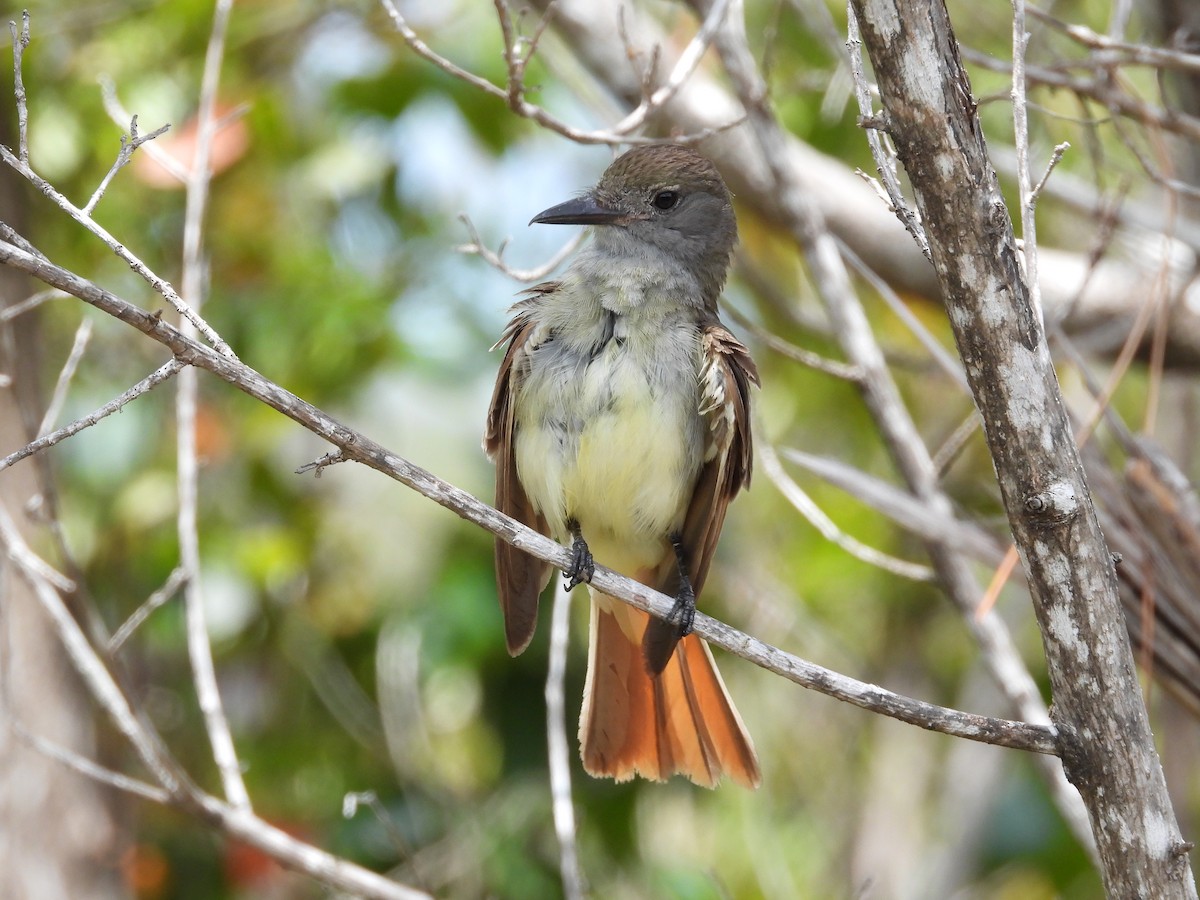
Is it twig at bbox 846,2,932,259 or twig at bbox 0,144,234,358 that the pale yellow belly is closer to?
twig at bbox 846,2,932,259

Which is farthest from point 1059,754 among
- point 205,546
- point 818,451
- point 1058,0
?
A: point 1058,0

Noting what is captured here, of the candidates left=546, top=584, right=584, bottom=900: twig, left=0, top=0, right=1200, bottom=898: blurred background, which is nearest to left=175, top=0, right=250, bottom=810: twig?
left=0, top=0, right=1200, bottom=898: blurred background

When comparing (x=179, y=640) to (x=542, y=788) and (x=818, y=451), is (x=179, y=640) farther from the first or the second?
(x=818, y=451)

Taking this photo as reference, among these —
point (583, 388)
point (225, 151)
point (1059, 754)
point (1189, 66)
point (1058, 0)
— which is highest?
point (1058, 0)

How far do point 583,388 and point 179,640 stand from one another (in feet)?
6.69

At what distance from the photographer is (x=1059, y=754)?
7.04ft

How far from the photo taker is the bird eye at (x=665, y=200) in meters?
3.81

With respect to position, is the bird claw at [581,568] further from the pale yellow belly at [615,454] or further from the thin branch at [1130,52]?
the thin branch at [1130,52]

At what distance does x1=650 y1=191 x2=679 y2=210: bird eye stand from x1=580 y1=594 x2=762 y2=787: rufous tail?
46.7 inches

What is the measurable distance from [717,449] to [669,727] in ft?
2.20

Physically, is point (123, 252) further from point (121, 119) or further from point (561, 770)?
point (561, 770)

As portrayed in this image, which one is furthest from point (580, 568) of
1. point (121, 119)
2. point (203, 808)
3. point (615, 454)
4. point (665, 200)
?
point (121, 119)

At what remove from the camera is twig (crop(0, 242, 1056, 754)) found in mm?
1974

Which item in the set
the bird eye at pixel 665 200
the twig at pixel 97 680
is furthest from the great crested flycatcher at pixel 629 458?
the twig at pixel 97 680
